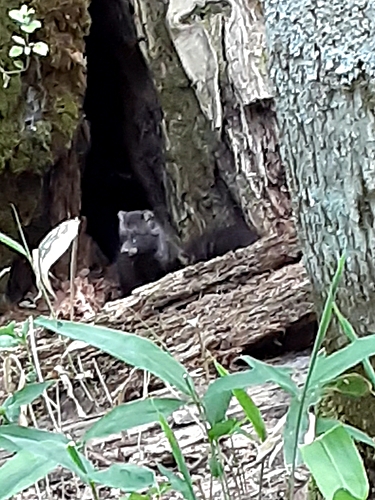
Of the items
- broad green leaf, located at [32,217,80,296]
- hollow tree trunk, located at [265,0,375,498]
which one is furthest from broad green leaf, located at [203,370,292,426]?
hollow tree trunk, located at [265,0,375,498]

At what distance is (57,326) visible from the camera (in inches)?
22.3

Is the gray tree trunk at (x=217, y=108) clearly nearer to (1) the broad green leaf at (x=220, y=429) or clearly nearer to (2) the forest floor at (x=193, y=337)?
(2) the forest floor at (x=193, y=337)

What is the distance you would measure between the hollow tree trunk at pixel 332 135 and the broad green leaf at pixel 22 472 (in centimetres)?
48

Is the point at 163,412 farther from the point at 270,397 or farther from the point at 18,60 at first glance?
the point at 18,60

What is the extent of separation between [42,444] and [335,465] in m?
0.19

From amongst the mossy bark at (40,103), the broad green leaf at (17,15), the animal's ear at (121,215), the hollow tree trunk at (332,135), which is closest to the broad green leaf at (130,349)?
the hollow tree trunk at (332,135)

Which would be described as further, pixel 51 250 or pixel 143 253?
pixel 143 253

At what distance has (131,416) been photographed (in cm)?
56

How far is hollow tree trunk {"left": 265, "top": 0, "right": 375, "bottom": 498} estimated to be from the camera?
826 millimetres

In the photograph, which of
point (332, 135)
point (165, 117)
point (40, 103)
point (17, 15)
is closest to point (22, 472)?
point (332, 135)

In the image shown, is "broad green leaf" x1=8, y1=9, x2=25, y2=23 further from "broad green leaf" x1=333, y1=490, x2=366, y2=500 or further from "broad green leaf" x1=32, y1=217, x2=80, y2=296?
"broad green leaf" x1=333, y1=490, x2=366, y2=500

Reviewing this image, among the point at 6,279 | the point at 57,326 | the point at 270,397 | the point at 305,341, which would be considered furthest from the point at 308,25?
the point at 6,279

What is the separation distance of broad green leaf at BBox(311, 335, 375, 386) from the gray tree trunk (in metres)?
1.27

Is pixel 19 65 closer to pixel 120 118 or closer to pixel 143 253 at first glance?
A: pixel 120 118
